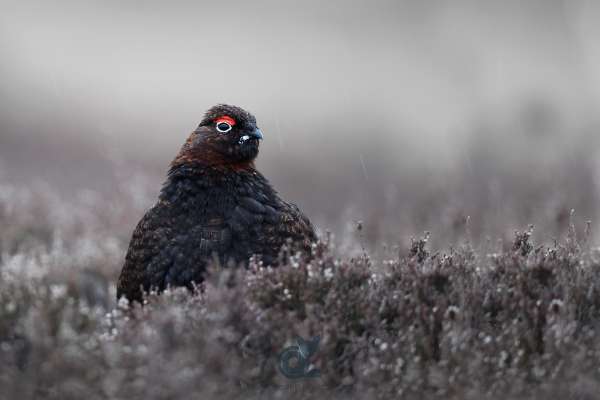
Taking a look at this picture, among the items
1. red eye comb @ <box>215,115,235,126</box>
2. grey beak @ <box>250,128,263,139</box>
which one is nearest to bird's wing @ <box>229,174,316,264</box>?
grey beak @ <box>250,128,263,139</box>

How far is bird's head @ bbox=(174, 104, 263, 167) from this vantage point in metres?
5.87

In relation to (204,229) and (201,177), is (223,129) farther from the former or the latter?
(204,229)

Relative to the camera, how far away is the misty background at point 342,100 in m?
12.7

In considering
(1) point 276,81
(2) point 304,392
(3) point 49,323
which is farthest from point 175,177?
(1) point 276,81

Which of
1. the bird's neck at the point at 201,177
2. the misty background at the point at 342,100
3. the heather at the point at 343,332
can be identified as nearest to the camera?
the heather at the point at 343,332

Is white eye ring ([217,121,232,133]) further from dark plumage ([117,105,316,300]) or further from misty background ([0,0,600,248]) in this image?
misty background ([0,0,600,248])

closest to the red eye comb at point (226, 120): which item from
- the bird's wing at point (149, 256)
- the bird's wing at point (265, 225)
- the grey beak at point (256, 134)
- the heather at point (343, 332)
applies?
the grey beak at point (256, 134)

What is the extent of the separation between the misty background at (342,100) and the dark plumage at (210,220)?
2.76 m

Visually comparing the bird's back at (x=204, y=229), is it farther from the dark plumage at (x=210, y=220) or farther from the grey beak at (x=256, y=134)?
the grey beak at (x=256, y=134)

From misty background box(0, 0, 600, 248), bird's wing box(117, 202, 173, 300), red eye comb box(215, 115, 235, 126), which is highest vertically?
misty background box(0, 0, 600, 248)

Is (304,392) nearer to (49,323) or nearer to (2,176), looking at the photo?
(49,323)

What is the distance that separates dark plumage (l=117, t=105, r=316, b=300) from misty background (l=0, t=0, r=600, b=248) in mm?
2764

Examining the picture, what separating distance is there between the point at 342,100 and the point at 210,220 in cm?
2126

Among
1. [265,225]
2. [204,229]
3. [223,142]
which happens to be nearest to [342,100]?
[223,142]
